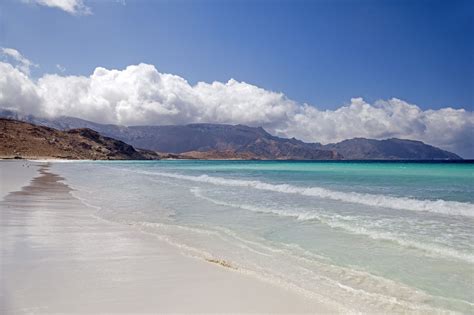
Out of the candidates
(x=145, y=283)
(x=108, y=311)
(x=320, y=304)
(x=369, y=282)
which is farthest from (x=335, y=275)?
(x=108, y=311)

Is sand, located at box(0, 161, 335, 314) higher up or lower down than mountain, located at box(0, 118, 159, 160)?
lower down

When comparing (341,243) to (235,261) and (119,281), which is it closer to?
(235,261)

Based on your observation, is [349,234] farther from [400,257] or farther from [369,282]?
[369,282]

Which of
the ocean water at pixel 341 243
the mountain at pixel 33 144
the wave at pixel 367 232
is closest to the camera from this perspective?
the ocean water at pixel 341 243

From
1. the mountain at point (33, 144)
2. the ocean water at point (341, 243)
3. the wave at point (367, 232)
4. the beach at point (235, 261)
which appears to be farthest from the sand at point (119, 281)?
the mountain at point (33, 144)

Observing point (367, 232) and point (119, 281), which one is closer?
point (119, 281)

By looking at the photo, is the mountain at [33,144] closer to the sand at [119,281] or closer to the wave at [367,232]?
the wave at [367,232]

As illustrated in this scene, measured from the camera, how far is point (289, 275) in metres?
7.02

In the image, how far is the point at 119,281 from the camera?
239 inches

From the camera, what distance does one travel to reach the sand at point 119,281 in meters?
5.05

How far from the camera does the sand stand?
16.6 ft

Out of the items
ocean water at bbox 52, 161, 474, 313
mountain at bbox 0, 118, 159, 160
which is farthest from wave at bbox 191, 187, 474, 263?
mountain at bbox 0, 118, 159, 160

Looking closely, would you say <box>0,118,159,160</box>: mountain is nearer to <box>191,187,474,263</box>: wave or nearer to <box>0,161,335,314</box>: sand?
<box>191,187,474,263</box>: wave

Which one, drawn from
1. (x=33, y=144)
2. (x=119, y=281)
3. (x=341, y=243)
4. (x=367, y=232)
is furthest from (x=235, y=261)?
(x=33, y=144)
